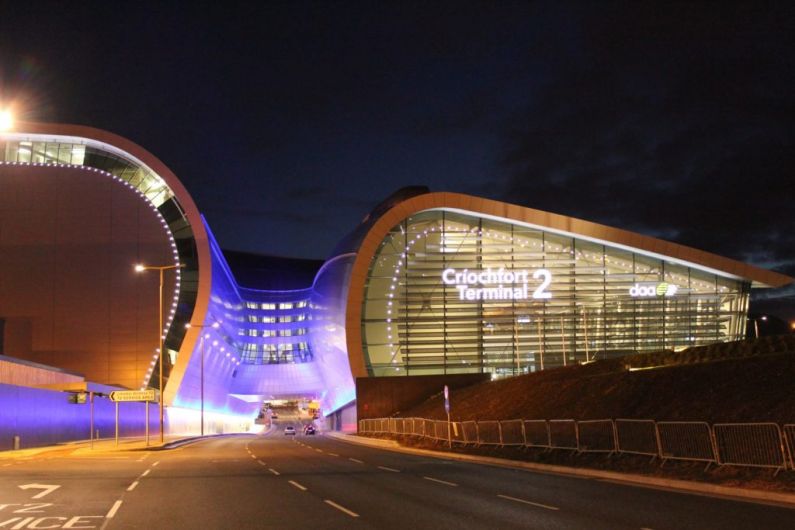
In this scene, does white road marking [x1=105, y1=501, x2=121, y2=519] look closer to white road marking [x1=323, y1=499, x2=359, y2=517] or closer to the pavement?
white road marking [x1=323, y1=499, x2=359, y2=517]

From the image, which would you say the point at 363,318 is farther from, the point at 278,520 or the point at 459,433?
the point at 278,520

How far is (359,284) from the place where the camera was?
5838 cm

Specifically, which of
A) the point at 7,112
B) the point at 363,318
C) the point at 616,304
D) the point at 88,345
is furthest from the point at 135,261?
the point at 7,112

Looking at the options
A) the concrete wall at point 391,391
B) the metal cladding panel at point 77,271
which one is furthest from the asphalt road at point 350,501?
the metal cladding panel at point 77,271

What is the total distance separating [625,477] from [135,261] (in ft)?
173

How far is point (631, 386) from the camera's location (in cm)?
3175

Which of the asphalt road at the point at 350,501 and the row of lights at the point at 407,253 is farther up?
the row of lights at the point at 407,253

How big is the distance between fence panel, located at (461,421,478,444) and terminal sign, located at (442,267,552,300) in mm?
22682

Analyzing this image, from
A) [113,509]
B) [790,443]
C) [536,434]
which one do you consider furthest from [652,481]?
[113,509]

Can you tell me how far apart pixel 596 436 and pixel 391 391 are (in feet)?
104

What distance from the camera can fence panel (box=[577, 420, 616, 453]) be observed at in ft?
81.3

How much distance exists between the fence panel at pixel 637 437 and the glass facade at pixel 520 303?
3427cm

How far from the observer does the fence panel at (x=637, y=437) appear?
22672 millimetres

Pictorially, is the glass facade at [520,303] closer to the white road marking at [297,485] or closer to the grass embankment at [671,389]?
the grass embankment at [671,389]
